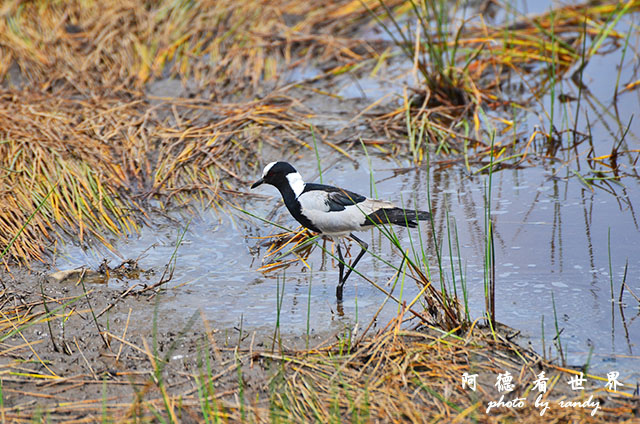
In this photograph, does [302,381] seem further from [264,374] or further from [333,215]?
[333,215]

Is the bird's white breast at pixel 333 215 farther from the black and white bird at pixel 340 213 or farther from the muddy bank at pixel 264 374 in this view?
the muddy bank at pixel 264 374

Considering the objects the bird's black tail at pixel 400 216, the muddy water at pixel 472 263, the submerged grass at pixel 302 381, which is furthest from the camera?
the bird's black tail at pixel 400 216

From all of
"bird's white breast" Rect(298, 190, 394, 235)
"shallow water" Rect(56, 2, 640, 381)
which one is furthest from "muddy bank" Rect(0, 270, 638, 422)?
"bird's white breast" Rect(298, 190, 394, 235)

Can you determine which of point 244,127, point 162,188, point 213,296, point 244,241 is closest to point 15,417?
point 213,296

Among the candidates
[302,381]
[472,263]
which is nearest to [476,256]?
[472,263]

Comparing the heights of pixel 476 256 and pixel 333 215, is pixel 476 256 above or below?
below

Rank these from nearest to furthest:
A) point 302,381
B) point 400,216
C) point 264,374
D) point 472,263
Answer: point 302,381 < point 264,374 < point 400,216 < point 472,263

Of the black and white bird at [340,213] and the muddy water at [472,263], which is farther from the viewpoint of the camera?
the black and white bird at [340,213]

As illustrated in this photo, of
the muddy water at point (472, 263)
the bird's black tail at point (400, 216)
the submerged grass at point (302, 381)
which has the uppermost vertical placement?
the bird's black tail at point (400, 216)

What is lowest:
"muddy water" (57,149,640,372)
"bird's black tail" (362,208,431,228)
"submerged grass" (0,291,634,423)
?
"submerged grass" (0,291,634,423)

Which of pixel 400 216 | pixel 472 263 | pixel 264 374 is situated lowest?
pixel 264 374

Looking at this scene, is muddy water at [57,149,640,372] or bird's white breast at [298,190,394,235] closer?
muddy water at [57,149,640,372]

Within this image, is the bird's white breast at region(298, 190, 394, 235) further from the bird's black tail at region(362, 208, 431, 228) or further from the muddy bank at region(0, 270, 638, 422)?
the muddy bank at region(0, 270, 638, 422)

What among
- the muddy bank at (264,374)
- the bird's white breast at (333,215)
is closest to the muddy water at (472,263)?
the muddy bank at (264,374)
